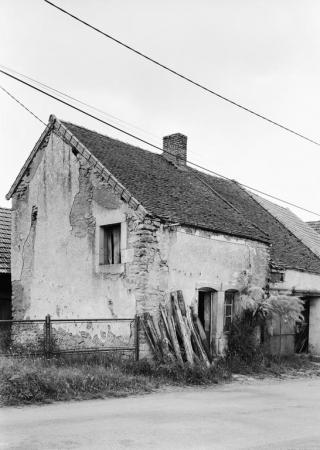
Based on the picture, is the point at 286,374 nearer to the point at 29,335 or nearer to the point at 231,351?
the point at 231,351

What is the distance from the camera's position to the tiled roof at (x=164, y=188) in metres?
15.2

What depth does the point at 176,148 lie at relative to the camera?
20844mm

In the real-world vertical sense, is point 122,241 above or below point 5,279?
above

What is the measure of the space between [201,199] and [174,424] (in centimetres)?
1056

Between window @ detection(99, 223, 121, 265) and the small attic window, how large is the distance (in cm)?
604

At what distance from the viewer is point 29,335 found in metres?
16.7

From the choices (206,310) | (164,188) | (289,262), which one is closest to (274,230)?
(289,262)

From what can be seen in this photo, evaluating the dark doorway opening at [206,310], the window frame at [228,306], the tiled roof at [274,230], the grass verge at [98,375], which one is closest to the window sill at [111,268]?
the grass verge at [98,375]

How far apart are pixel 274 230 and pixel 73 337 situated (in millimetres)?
10223

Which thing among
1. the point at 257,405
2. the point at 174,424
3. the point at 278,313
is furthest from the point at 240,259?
the point at 174,424

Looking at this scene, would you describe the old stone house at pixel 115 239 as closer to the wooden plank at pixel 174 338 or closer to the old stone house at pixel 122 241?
the old stone house at pixel 122 241

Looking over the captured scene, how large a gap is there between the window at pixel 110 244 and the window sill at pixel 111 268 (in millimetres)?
206

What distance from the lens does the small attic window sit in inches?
720

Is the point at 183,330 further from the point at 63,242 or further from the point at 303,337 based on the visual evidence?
the point at 303,337
